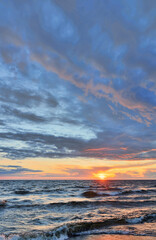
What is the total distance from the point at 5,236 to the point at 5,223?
14.6ft

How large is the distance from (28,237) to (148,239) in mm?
6283

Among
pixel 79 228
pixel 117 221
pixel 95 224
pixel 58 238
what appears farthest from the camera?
pixel 117 221

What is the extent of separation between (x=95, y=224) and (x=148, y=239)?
4.14 m

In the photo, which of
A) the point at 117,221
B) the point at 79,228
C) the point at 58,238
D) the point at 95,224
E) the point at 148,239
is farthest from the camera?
the point at 117,221

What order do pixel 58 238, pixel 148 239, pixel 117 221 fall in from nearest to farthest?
pixel 148 239 → pixel 58 238 → pixel 117 221

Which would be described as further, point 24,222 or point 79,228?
point 24,222

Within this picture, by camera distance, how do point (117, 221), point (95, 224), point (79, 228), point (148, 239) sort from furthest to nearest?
point (117, 221)
point (95, 224)
point (79, 228)
point (148, 239)

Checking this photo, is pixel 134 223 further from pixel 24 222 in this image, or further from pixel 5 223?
pixel 5 223

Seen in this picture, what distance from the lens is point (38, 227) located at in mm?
12219

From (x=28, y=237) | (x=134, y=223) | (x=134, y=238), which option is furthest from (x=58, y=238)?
(x=134, y=223)

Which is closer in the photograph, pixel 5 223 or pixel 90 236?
A: pixel 90 236

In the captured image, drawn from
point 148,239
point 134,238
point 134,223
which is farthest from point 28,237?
point 134,223

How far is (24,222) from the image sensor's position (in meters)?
13.7

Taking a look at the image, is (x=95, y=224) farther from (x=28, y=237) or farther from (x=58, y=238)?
(x=28, y=237)
